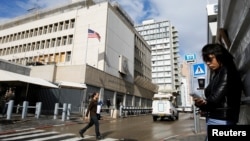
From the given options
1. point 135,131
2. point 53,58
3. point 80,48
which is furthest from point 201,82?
point 53,58

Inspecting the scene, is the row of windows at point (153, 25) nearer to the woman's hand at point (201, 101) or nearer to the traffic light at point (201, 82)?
the traffic light at point (201, 82)

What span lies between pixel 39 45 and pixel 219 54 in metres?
40.9

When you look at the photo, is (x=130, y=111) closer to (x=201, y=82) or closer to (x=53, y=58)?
(x=53, y=58)

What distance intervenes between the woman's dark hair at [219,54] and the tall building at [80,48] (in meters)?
22.9

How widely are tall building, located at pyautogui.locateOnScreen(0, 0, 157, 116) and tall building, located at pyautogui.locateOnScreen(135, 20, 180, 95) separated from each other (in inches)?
2038

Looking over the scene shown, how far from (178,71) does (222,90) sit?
329 ft

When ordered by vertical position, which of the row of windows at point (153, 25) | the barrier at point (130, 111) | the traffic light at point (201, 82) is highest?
the row of windows at point (153, 25)

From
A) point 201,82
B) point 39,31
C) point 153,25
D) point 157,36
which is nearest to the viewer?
point 201,82

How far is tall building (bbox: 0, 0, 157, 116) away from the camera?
92.6 ft

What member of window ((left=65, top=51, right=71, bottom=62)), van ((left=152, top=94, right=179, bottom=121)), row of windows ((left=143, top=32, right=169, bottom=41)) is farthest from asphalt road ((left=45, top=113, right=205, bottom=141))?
row of windows ((left=143, top=32, right=169, bottom=41))

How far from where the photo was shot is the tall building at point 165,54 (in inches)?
3844

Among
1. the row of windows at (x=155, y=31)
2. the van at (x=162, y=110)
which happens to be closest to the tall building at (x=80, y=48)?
the van at (x=162, y=110)

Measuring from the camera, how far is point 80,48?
33.9 meters

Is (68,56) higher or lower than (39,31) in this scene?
lower
